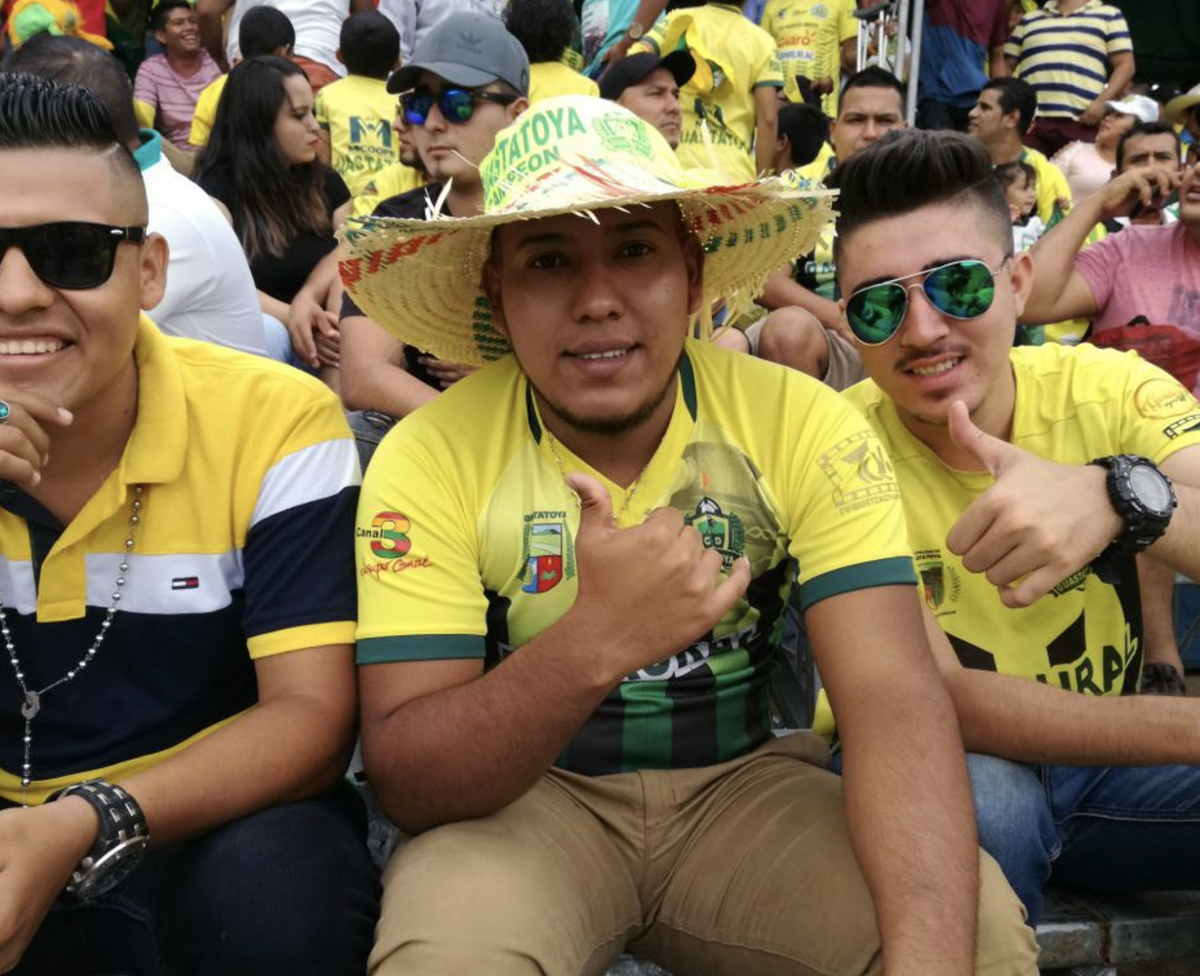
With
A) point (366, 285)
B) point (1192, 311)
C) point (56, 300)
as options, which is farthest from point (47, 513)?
point (1192, 311)

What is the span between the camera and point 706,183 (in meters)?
2.23

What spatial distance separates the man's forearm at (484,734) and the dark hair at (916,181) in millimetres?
1341

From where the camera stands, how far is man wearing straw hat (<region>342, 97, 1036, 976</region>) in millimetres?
1899

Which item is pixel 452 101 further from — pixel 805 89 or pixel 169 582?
pixel 805 89

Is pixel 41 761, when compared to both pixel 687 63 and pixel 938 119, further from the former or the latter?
pixel 938 119

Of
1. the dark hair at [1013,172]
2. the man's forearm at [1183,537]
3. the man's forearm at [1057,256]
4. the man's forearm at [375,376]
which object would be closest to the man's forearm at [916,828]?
the man's forearm at [1183,537]

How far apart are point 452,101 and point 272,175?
1.17 metres

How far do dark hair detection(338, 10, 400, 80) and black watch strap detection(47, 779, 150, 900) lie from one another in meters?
5.29

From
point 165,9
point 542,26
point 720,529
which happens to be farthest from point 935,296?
point 165,9

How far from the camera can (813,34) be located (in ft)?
29.6

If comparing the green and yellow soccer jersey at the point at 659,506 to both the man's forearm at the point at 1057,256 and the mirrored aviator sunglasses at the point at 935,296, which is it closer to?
the mirrored aviator sunglasses at the point at 935,296

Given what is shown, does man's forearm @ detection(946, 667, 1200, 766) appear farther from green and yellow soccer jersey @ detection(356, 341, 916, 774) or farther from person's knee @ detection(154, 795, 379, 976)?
person's knee @ detection(154, 795, 379, 976)

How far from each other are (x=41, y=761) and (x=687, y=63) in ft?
16.4

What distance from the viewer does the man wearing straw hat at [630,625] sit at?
1.90 meters
